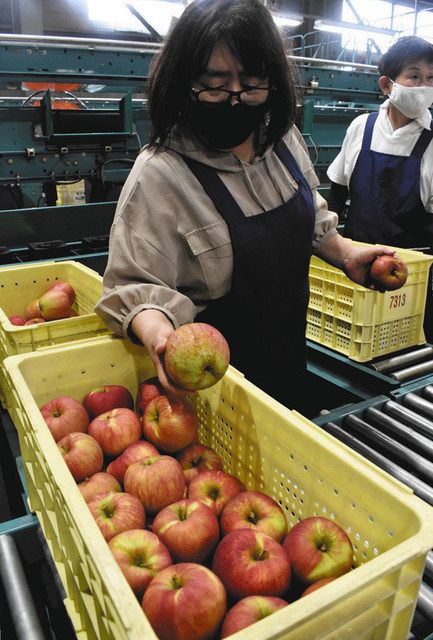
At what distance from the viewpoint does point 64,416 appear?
1200mm

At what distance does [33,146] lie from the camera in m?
3.09

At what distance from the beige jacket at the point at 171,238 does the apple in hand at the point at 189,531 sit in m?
0.45

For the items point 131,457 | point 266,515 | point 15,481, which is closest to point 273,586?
→ point 266,515

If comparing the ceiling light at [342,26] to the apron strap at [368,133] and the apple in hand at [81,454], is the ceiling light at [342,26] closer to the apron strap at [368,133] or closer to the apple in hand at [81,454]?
the apron strap at [368,133]

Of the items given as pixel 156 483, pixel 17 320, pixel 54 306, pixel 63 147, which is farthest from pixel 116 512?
pixel 63 147

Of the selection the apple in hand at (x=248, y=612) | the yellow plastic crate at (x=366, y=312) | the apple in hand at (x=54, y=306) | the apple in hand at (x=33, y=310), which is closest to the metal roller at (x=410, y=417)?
the yellow plastic crate at (x=366, y=312)

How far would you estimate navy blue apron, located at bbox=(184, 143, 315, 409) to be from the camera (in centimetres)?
137

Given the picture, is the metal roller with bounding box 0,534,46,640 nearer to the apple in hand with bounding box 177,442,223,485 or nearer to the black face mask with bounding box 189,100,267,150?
the apple in hand with bounding box 177,442,223,485

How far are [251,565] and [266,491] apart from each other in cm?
28

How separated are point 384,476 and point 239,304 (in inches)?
28.4

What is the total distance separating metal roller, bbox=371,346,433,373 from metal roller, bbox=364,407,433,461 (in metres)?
0.45

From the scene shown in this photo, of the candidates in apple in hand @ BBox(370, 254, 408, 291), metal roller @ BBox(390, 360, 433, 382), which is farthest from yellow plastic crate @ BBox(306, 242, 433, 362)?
apple in hand @ BBox(370, 254, 408, 291)

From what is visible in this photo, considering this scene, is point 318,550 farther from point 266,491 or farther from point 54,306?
point 54,306

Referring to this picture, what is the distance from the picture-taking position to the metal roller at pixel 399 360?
200cm
